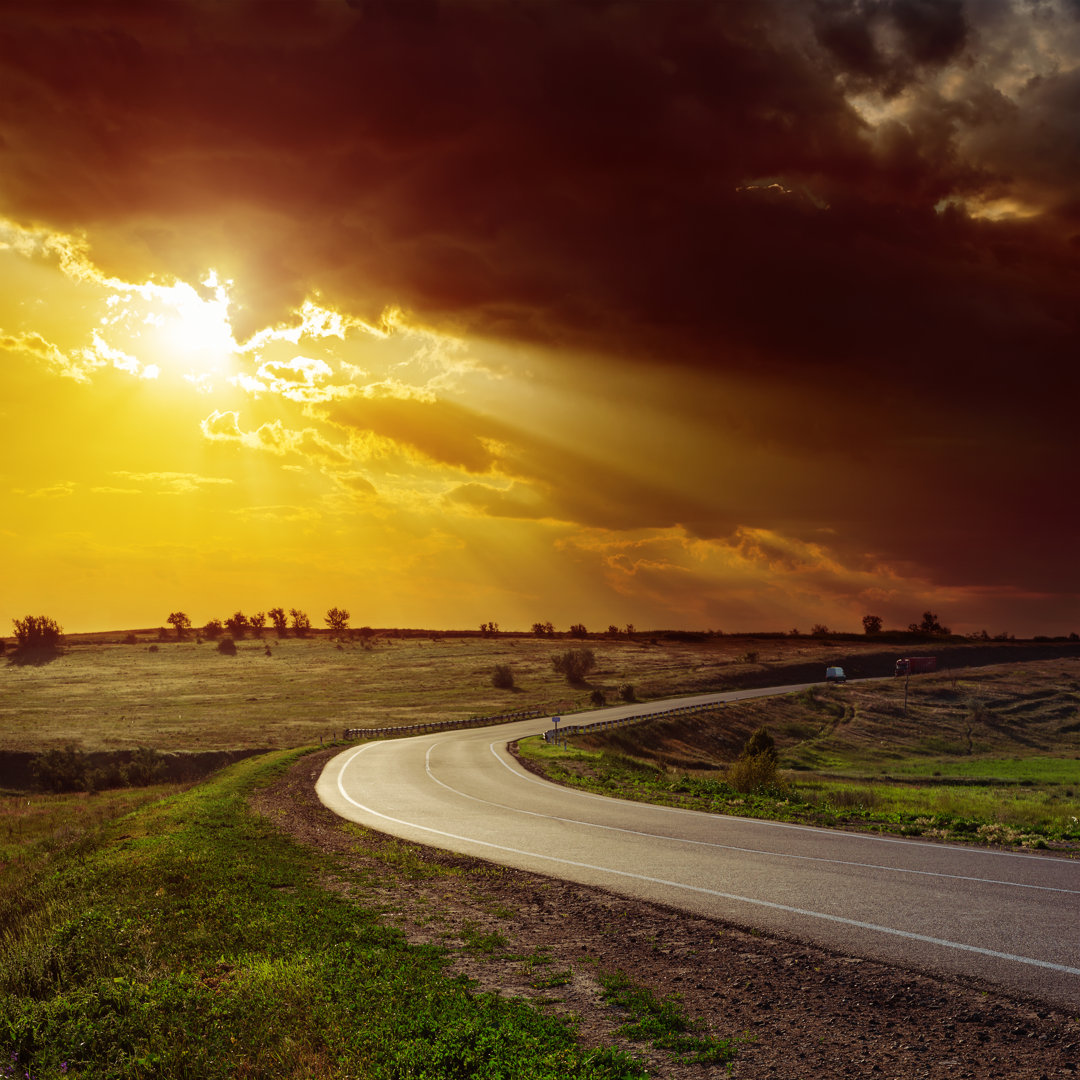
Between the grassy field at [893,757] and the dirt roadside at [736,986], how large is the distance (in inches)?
363

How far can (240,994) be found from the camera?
8945 millimetres

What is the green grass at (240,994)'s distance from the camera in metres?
7.45

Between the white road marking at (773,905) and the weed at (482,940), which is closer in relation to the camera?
the white road marking at (773,905)

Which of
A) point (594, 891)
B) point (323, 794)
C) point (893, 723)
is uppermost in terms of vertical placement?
point (594, 891)

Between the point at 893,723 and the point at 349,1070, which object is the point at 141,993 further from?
the point at 893,723

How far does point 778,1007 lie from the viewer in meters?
8.37

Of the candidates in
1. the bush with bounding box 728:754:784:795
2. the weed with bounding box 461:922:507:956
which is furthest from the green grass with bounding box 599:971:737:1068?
the bush with bounding box 728:754:784:795

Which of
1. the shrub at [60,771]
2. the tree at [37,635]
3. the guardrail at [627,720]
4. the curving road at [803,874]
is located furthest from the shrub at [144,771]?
the tree at [37,635]

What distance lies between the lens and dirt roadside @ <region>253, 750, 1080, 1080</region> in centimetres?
709

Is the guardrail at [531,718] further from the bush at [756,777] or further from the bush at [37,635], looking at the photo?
the bush at [37,635]

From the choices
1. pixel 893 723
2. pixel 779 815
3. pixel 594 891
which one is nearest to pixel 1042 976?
pixel 594 891

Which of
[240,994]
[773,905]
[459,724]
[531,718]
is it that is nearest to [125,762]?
[459,724]

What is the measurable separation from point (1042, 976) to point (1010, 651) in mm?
155261

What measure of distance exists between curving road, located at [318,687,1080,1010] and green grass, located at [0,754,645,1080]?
4071 mm
